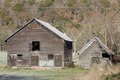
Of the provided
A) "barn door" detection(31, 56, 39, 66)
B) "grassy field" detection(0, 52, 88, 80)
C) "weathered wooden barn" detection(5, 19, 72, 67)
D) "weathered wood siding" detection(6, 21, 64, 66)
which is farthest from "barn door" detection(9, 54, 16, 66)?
"grassy field" detection(0, 52, 88, 80)

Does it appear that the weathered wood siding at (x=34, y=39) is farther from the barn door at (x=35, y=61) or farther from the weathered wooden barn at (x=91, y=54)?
the weathered wooden barn at (x=91, y=54)

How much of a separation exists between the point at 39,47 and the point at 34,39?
1.62 m

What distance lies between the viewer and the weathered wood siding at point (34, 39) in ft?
227

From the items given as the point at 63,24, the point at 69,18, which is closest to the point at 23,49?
the point at 63,24

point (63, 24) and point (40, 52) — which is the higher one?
point (63, 24)

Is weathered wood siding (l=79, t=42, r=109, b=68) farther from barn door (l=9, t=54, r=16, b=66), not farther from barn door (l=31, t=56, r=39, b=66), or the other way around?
barn door (l=9, t=54, r=16, b=66)

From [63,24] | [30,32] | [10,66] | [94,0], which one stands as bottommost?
[10,66]

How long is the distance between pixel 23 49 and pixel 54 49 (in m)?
5.61

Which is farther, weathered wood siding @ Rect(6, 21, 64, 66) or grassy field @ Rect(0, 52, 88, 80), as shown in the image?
weathered wood siding @ Rect(6, 21, 64, 66)

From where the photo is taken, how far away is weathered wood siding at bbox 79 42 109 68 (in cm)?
6738

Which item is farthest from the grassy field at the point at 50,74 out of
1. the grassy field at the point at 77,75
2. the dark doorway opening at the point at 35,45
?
the dark doorway opening at the point at 35,45

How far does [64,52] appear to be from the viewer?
69.8 m

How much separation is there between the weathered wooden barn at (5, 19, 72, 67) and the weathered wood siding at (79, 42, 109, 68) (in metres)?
3.32

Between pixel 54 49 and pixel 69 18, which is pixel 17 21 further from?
pixel 54 49
